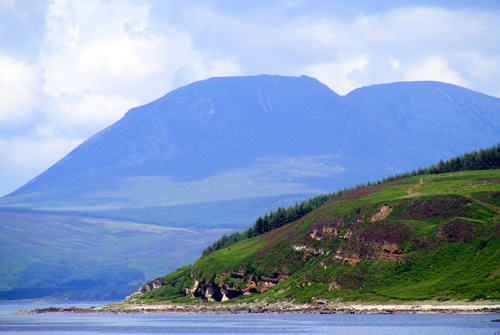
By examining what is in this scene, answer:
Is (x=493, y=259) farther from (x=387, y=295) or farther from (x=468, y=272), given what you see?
(x=387, y=295)

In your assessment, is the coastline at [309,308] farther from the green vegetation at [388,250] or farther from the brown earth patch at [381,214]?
the brown earth patch at [381,214]

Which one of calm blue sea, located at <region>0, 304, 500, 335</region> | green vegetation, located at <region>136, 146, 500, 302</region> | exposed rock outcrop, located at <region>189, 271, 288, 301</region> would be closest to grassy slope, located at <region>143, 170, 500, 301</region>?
green vegetation, located at <region>136, 146, 500, 302</region>

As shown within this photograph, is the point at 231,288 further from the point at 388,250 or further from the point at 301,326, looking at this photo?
the point at 301,326

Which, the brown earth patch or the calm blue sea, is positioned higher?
the brown earth patch

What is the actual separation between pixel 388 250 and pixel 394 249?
1382 mm

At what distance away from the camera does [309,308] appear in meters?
141

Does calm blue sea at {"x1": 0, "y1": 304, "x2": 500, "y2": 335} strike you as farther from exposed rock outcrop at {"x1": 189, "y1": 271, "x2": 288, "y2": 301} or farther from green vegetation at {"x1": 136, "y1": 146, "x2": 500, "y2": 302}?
exposed rock outcrop at {"x1": 189, "y1": 271, "x2": 288, "y2": 301}

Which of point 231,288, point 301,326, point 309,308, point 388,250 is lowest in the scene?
point 301,326

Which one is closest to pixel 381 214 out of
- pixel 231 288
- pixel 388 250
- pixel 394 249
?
pixel 388 250

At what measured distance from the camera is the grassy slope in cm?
12719

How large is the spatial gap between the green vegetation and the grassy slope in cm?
21

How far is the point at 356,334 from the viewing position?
9844 centimetres

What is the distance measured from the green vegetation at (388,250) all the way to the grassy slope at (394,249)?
0.21 meters

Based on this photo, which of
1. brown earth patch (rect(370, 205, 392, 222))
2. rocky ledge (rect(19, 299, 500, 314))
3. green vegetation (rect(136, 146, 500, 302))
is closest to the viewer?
rocky ledge (rect(19, 299, 500, 314))
